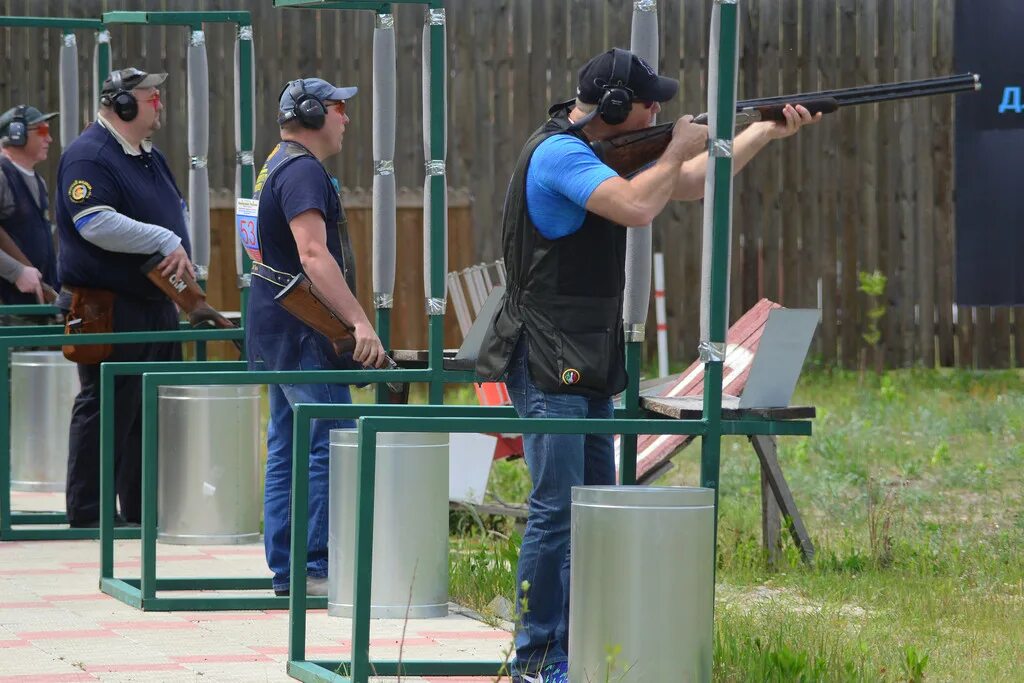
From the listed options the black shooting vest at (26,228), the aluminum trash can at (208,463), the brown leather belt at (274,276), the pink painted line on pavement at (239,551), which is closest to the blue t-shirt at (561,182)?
the brown leather belt at (274,276)

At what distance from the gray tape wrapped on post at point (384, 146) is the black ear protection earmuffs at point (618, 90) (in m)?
2.24

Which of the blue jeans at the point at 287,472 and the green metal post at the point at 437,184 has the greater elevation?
the green metal post at the point at 437,184

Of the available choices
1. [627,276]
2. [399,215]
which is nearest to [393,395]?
[627,276]

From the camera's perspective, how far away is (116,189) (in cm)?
850

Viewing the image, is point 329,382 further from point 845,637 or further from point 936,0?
point 936,0

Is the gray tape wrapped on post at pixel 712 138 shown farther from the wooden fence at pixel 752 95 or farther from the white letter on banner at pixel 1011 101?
the wooden fence at pixel 752 95

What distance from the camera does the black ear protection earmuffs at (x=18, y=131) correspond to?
10.5 metres

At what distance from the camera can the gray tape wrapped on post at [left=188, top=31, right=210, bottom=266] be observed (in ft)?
29.7

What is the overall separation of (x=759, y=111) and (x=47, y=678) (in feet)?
9.26

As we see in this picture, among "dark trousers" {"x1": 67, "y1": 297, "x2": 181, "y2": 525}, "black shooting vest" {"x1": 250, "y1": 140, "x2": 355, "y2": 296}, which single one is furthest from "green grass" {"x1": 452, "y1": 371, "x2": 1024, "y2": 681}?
"dark trousers" {"x1": 67, "y1": 297, "x2": 181, "y2": 525}

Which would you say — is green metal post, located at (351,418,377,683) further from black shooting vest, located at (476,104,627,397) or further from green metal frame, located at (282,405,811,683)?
black shooting vest, located at (476,104,627,397)

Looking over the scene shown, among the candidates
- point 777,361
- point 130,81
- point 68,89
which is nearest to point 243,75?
point 130,81

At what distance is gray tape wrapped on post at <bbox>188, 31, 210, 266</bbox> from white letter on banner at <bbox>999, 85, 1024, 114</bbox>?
5.16 m

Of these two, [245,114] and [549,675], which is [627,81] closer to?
[549,675]
